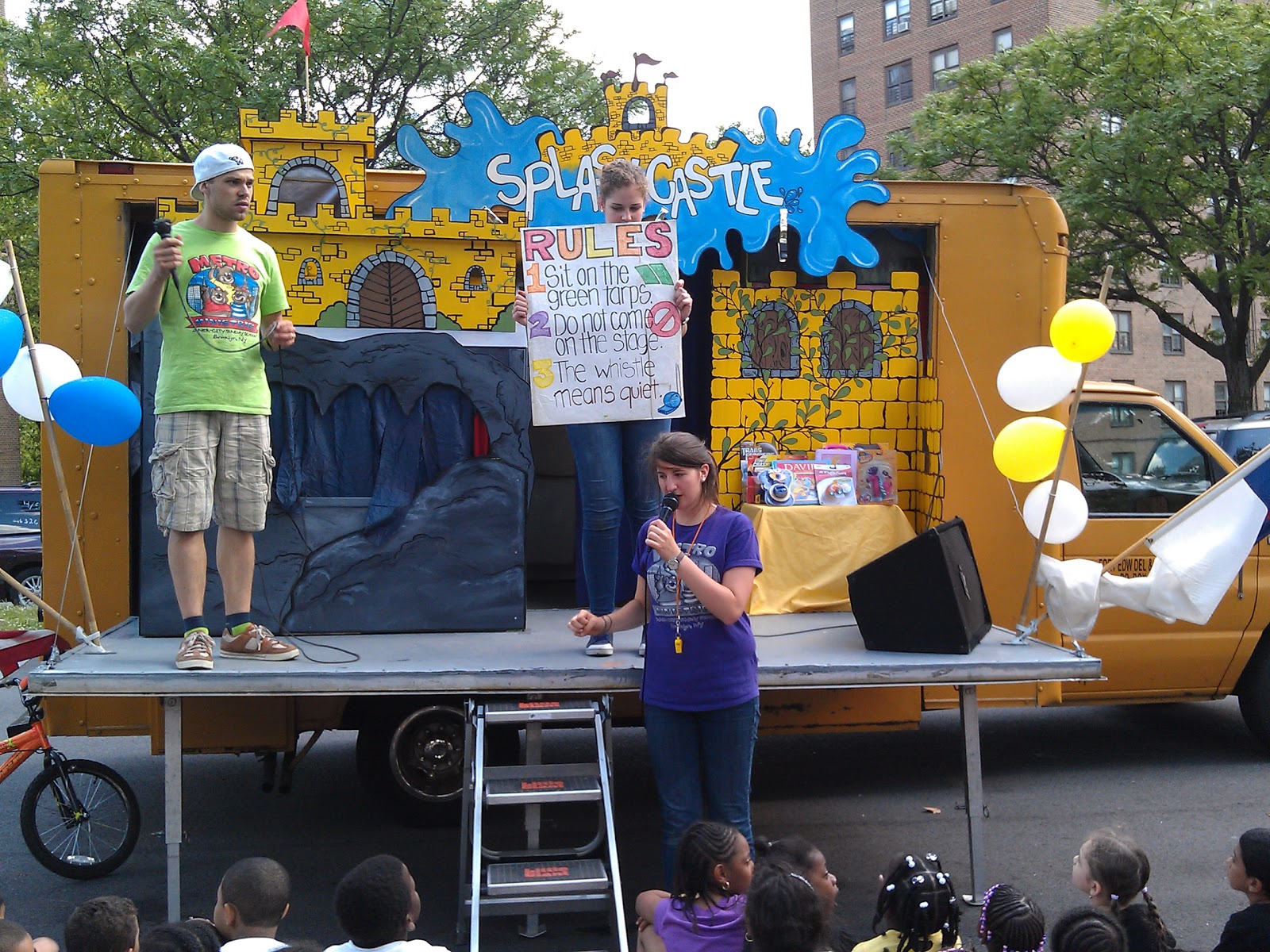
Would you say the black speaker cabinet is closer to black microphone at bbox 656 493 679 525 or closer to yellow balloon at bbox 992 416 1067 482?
yellow balloon at bbox 992 416 1067 482

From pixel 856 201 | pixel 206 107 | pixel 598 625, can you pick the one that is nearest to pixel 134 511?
pixel 598 625

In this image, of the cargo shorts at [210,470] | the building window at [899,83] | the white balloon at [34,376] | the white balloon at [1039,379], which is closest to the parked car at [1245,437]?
the white balloon at [1039,379]

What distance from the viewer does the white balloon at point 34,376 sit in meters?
4.79

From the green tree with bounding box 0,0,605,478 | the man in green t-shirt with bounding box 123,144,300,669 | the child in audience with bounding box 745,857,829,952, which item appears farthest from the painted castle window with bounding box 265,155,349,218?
the green tree with bounding box 0,0,605,478

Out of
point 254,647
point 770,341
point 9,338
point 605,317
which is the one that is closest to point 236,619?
point 254,647

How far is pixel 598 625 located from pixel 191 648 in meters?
1.53

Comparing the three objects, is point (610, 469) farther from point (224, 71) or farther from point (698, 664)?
point (224, 71)

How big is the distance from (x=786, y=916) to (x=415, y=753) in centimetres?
287

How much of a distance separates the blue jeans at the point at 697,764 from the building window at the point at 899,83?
42086 millimetres

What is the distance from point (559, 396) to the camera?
5098 millimetres

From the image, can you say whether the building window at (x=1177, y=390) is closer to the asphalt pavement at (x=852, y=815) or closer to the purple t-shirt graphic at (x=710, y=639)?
the asphalt pavement at (x=852, y=815)

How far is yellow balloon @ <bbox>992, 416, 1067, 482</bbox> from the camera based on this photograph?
17.1 ft

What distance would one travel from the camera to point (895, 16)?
4269 centimetres

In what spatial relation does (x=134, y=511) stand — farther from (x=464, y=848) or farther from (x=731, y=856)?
(x=731, y=856)
